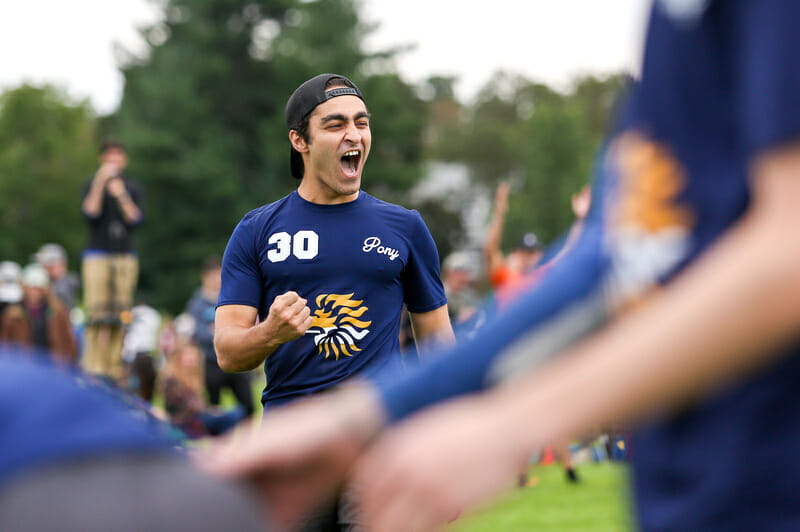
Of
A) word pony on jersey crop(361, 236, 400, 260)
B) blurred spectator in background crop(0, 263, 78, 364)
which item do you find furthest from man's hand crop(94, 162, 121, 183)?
word pony on jersey crop(361, 236, 400, 260)

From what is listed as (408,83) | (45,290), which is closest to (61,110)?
(408,83)

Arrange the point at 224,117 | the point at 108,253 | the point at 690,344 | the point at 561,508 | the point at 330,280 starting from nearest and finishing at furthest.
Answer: the point at 690,344
the point at 330,280
the point at 561,508
the point at 108,253
the point at 224,117

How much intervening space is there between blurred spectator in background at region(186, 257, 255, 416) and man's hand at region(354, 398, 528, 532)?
36.8 feet

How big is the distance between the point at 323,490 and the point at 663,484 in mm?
416

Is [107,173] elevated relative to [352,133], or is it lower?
elevated

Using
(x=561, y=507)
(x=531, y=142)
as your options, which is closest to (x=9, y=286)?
(x=561, y=507)

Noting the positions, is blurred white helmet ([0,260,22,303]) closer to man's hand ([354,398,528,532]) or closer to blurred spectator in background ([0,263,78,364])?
blurred spectator in background ([0,263,78,364])

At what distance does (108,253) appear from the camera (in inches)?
520

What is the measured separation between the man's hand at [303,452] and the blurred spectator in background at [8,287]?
1400 cm

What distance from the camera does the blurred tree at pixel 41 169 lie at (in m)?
64.4

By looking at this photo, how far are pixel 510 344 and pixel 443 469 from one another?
24 centimetres

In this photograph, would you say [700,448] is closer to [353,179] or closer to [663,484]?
[663,484]

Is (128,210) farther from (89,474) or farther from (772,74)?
(772,74)

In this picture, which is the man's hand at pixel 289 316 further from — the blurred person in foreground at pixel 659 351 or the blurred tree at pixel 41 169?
the blurred tree at pixel 41 169
